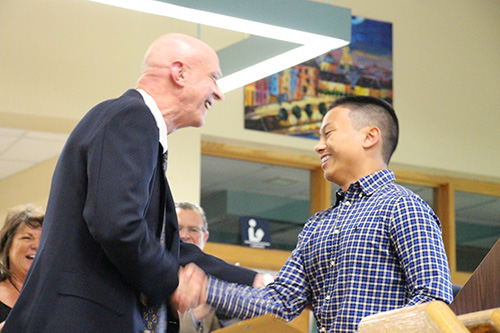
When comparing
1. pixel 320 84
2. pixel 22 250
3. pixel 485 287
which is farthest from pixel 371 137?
pixel 320 84

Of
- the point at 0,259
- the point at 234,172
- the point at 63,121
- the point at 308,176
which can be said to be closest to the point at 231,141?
the point at 234,172

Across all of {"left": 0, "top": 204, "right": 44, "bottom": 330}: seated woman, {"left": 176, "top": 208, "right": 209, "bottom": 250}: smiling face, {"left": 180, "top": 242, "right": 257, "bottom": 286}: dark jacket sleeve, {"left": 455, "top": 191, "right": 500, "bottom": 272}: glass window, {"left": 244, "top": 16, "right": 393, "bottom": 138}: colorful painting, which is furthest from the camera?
{"left": 455, "top": 191, "right": 500, "bottom": 272}: glass window

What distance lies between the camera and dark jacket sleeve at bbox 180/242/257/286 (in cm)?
210

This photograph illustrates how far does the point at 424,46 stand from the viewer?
20.6ft

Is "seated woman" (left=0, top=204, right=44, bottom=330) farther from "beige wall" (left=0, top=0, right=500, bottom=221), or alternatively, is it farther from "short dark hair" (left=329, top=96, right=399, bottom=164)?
"short dark hair" (left=329, top=96, right=399, bottom=164)

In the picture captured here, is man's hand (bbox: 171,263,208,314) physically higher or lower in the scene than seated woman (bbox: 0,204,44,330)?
lower

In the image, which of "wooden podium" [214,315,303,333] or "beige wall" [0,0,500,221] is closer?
"wooden podium" [214,315,303,333]

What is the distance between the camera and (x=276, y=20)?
293 cm

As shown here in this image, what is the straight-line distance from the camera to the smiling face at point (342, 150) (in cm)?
216

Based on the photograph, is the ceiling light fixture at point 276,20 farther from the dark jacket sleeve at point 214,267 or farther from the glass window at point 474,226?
the glass window at point 474,226

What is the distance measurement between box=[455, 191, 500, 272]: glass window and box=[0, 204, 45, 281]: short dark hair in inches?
161

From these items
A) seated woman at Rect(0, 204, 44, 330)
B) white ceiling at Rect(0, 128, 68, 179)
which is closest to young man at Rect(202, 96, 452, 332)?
seated woman at Rect(0, 204, 44, 330)

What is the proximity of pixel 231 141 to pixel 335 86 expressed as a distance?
990 millimetres

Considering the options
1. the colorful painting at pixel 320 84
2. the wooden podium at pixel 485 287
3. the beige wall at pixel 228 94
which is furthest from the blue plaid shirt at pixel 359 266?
the colorful painting at pixel 320 84
